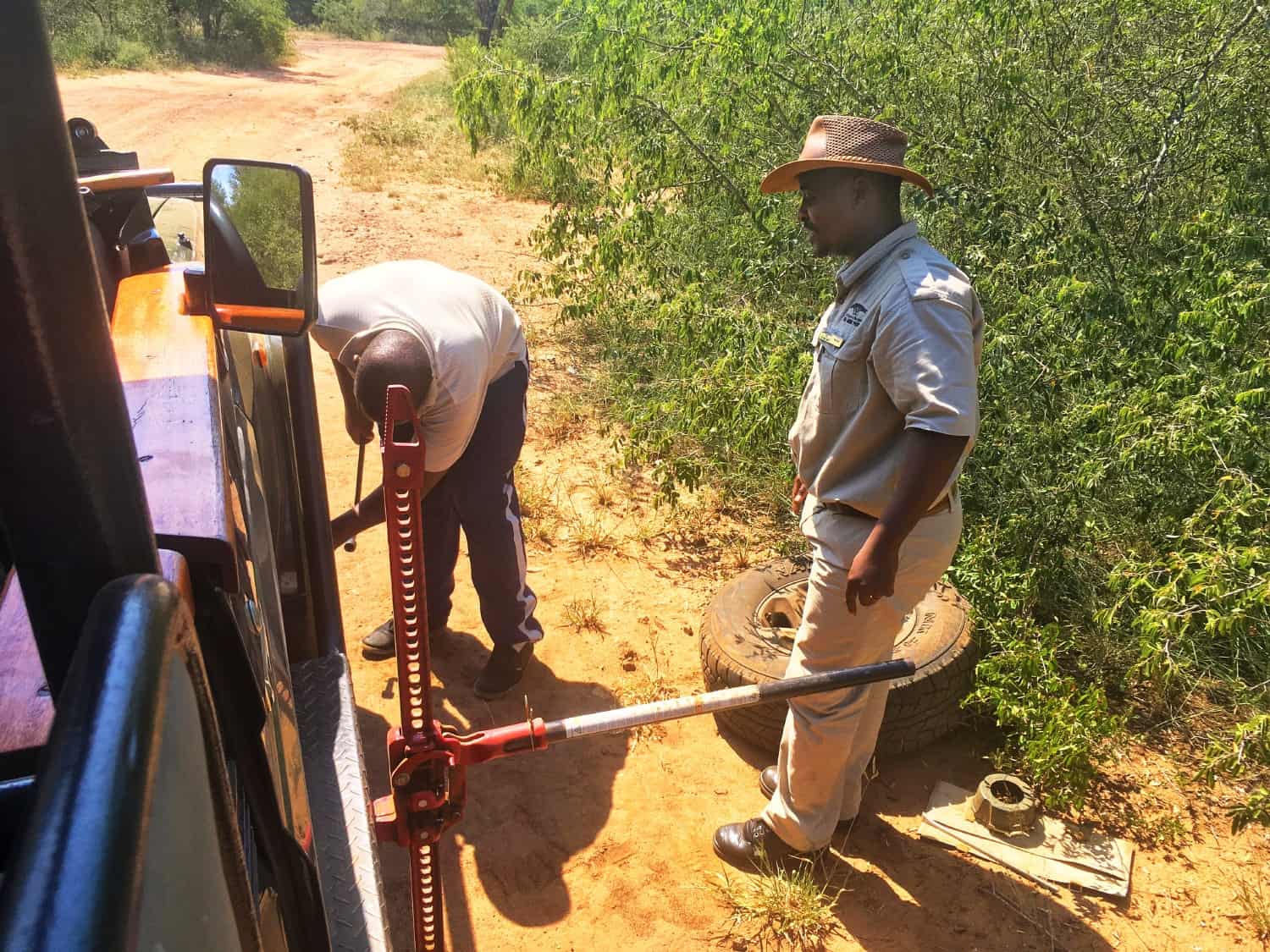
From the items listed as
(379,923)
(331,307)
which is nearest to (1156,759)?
(379,923)

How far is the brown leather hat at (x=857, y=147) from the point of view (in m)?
2.33

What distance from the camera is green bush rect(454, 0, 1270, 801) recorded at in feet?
10.9

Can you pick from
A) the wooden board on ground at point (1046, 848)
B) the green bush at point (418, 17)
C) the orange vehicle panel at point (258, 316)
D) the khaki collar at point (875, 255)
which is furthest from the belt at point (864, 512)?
the green bush at point (418, 17)

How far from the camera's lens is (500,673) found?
11.5 ft

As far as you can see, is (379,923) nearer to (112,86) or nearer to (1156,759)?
(1156,759)

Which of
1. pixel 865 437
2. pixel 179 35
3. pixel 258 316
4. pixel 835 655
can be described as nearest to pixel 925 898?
pixel 835 655

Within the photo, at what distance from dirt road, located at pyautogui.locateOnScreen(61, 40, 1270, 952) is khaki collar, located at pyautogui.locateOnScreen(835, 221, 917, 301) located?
1.70 m

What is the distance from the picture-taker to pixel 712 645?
3.30 m

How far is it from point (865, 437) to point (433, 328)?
1.24 m

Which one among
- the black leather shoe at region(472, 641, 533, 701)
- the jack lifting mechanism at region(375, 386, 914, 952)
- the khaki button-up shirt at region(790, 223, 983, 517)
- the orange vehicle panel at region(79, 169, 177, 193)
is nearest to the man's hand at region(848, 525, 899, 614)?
the khaki button-up shirt at region(790, 223, 983, 517)

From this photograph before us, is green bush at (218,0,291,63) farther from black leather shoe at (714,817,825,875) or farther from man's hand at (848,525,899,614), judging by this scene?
man's hand at (848,525,899,614)

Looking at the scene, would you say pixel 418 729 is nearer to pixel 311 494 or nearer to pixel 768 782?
pixel 311 494

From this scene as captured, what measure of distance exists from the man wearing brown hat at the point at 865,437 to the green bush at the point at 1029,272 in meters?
0.79

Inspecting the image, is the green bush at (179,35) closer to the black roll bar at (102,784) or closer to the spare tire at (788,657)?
the spare tire at (788,657)
